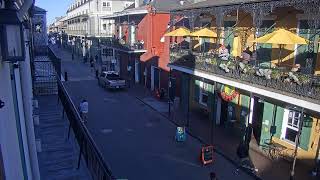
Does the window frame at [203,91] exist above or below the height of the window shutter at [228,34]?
below

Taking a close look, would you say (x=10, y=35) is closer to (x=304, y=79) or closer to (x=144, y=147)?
(x=304, y=79)

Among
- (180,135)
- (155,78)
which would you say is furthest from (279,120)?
(155,78)

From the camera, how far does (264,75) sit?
13.6 m

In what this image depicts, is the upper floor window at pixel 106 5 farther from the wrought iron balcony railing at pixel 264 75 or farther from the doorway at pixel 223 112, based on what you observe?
the doorway at pixel 223 112

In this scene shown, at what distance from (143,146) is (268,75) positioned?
22.2ft

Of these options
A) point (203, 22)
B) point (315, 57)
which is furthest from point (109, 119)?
point (315, 57)

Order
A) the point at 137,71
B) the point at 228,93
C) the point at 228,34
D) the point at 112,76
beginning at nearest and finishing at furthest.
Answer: the point at 228,93
the point at 228,34
the point at 112,76
the point at 137,71

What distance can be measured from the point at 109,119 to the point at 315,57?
12.3m

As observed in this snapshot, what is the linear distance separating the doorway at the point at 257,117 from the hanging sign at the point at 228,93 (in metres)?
1.45

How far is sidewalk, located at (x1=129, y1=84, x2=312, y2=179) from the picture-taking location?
13531 millimetres

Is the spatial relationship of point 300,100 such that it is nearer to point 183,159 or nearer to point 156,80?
point 183,159

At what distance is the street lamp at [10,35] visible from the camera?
443cm

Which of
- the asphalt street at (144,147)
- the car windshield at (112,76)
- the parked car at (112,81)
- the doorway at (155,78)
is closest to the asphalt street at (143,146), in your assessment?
the asphalt street at (144,147)

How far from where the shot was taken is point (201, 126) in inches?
774
